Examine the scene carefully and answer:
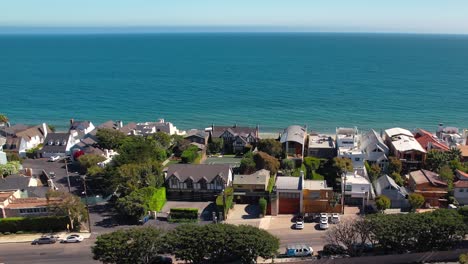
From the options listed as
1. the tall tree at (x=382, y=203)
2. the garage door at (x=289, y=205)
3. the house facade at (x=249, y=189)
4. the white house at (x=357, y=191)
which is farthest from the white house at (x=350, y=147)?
the house facade at (x=249, y=189)

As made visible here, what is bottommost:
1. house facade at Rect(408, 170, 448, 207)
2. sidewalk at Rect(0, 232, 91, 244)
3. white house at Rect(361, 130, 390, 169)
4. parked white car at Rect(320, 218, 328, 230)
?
sidewalk at Rect(0, 232, 91, 244)

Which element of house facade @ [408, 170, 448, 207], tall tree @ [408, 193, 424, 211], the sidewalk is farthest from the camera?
house facade @ [408, 170, 448, 207]

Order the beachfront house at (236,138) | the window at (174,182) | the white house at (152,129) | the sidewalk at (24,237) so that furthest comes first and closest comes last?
1. the white house at (152,129)
2. the beachfront house at (236,138)
3. the window at (174,182)
4. the sidewalk at (24,237)

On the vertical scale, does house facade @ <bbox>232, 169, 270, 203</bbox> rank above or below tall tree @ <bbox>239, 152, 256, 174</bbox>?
below

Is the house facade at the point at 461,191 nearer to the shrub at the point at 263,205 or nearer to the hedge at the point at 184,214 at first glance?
the shrub at the point at 263,205

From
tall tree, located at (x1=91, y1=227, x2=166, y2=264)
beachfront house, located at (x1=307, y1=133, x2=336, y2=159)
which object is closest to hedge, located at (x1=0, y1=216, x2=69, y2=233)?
tall tree, located at (x1=91, y1=227, x2=166, y2=264)

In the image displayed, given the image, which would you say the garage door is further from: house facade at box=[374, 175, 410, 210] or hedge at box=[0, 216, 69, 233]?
hedge at box=[0, 216, 69, 233]
